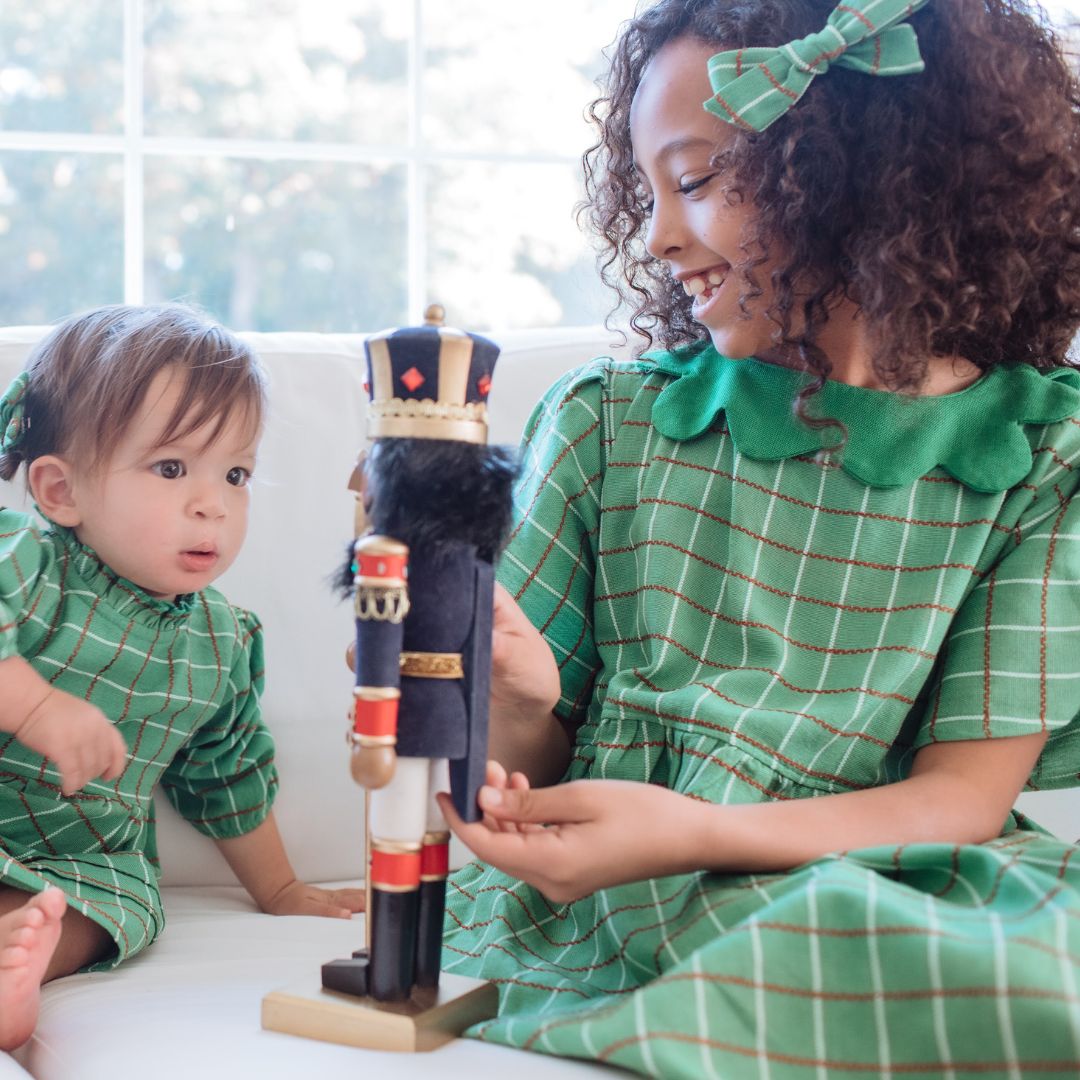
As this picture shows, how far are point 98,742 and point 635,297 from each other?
2.31ft

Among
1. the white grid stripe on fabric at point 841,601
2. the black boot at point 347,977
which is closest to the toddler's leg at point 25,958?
the black boot at point 347,977

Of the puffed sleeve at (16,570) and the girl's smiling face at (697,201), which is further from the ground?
the girl's smiling face at (697,201)

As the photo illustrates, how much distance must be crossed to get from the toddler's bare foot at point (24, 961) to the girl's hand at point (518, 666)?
335 mm

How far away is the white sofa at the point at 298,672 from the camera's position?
3.52 ft

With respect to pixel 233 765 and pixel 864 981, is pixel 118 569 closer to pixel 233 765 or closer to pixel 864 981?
pixel 233 765

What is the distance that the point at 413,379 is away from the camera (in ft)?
2.68

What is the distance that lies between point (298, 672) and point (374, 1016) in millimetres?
558

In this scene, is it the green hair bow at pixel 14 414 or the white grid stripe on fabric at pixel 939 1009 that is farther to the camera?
the green hair bow at pixel 14 414

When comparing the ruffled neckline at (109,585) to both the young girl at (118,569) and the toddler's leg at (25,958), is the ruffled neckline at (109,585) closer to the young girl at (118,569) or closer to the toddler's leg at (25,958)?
the young girl at (118,569)

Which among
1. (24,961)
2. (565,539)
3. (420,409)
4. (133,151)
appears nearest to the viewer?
(420,409)

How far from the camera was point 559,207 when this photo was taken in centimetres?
249

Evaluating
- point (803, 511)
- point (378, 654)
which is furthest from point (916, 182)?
point (378, 654)

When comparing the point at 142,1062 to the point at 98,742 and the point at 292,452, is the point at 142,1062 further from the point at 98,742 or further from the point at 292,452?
the point at 292,452

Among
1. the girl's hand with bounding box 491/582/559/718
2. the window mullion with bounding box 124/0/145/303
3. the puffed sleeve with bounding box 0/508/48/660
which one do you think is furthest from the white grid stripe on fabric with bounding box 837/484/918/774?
the window mullion with bounding box 124/0/145/303
